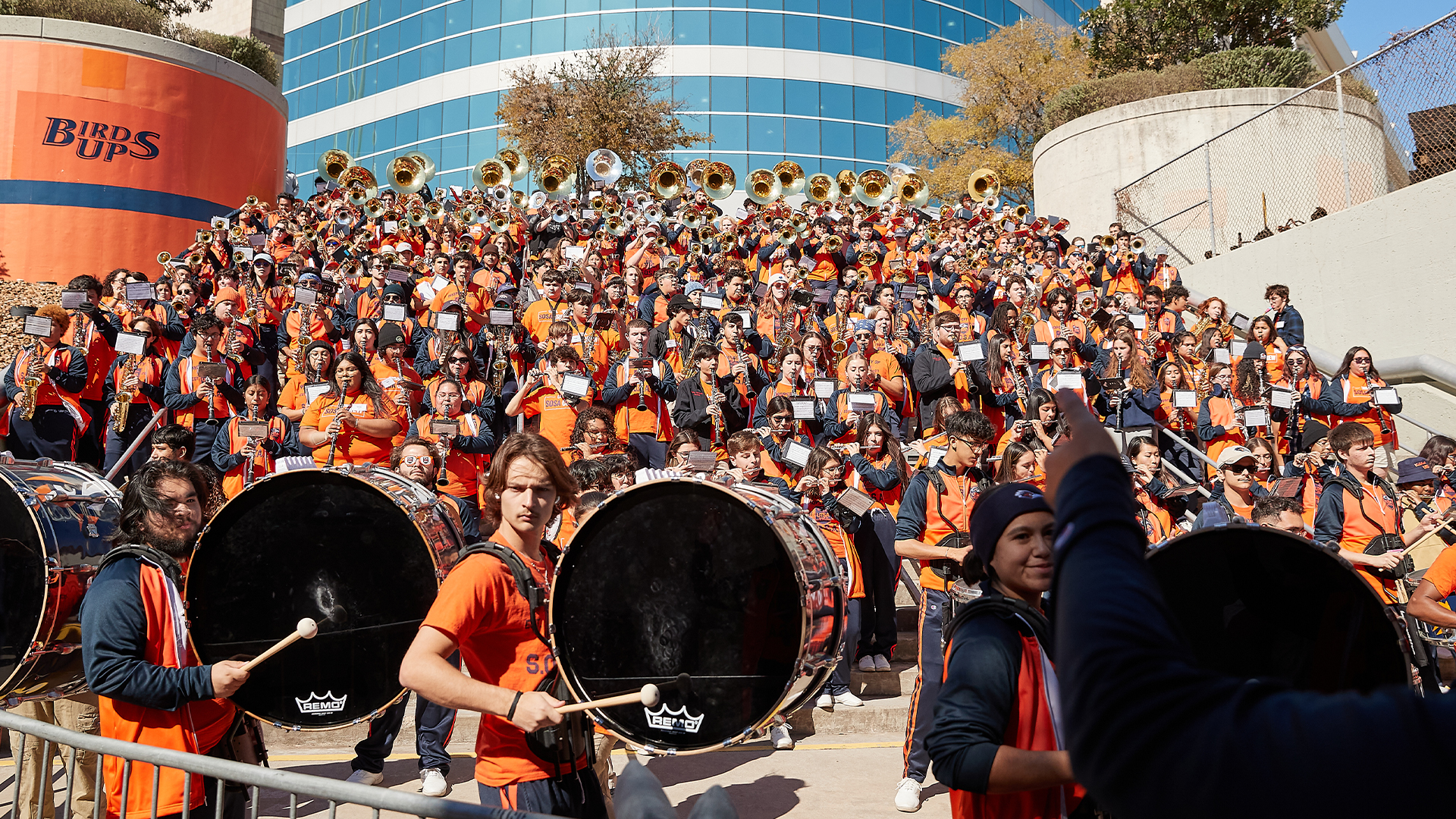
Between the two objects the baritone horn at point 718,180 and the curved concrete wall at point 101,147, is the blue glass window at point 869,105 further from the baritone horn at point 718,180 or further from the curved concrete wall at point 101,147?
the curved concrete wall at point 101,147

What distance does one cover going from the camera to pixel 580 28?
36.6 metres

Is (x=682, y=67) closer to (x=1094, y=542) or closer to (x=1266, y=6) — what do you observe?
(x=1266, y=6)

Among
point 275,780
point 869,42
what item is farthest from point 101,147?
point 869,42

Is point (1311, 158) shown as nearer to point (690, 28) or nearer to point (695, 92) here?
point (695, 92)

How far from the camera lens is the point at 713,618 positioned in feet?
9.68

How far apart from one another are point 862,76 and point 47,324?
3251 centimetres

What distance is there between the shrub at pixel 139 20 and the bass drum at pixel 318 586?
2098 centimetres

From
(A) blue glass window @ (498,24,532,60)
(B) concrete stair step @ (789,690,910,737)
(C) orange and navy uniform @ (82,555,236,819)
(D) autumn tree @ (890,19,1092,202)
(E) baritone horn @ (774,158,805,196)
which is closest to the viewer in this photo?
(C) orange and navy uniform @ (82,555,236,819)

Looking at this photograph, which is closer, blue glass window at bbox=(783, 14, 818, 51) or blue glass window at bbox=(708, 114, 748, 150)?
blue glass window at bbox=(708, 114, 748, 150)

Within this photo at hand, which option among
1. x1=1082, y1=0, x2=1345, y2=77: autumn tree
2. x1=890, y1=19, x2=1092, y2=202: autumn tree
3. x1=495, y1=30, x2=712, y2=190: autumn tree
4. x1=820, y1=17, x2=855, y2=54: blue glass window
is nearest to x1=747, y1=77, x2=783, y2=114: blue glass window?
x1=820, y1=17, x2=855, y2=54: blue glass window

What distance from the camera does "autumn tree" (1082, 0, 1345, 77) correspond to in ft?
83.0

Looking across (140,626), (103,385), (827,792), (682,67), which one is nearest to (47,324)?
(103,385)

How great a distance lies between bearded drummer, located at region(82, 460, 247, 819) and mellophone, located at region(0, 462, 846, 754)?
0.11 meters

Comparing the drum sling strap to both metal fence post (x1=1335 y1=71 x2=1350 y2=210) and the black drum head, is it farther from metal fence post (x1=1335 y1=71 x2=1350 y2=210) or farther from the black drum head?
metal fence post (x1=1335 y1=71 x2=1350 y2=210)
